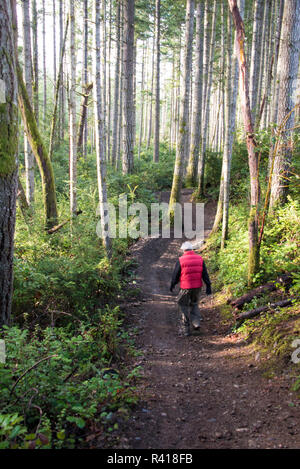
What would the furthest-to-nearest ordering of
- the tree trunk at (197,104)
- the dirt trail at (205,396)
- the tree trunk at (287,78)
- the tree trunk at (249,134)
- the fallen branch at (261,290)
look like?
the tree trunk at (197,104), the tree trunk at (287,78), the tree trunk at (249,134), the fallen branch at (261,290), the dirt trail at (205,396)

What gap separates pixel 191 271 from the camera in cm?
734

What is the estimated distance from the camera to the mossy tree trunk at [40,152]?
30.2 ft

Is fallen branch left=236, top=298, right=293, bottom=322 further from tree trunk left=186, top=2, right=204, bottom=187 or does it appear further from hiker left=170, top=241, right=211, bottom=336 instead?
tree trunk left=186, top=2, right=204, bottom=187

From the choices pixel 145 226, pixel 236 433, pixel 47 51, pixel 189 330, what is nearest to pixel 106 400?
pixel 236 433

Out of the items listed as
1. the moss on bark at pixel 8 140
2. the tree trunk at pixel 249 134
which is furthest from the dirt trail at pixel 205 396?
the moss on bark at pixel 8 140

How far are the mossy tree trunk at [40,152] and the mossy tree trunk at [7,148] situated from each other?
469cm

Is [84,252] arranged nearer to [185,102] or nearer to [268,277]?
[268,277]

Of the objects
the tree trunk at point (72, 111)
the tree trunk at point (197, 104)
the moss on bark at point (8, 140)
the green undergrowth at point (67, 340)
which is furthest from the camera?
the tree trunk at point (197, 104)

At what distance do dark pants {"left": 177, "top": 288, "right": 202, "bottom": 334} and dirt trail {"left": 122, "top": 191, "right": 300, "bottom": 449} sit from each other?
251 millimetres

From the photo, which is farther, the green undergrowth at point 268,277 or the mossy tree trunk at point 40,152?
the mossy tree trunk at point 40,152

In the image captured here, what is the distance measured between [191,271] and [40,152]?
5.82 m

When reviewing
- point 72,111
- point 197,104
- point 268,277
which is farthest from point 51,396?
point 197,104

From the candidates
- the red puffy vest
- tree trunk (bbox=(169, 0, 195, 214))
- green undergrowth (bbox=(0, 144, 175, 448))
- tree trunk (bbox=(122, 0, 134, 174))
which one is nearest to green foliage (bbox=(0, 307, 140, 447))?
green undergrowth (bbox=(0, 144, 175, 448))

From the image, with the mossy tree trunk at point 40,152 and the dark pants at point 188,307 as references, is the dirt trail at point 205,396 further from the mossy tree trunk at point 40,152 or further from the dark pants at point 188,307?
the mossy tree trunk at point 40,152
